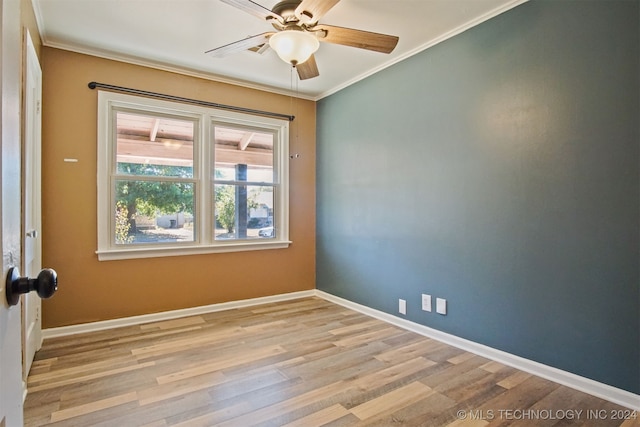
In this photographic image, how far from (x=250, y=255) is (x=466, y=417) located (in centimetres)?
279

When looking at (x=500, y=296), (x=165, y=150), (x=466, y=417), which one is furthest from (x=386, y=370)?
(x=165, y=150)

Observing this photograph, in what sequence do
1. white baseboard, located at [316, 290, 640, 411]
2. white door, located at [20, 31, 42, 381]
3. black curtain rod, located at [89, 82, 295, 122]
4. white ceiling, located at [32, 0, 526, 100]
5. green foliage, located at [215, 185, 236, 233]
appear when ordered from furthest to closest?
green foliage, located at [215, 185, 236, 233] < black curtain rod, located at [89, 82, 295, 122] < white ceiling, located at [32, 0, 526, 100] < white door, located at [20, 31, 42, 381] < white baseboard, located at [316, 290, 640, 411]

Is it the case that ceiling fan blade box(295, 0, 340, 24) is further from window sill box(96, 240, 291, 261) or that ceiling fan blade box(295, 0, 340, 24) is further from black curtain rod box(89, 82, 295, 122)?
window sill box(96, 240, 291, 261)

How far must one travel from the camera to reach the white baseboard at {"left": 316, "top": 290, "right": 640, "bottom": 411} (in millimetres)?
2033

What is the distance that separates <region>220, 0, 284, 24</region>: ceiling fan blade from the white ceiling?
0.42 m

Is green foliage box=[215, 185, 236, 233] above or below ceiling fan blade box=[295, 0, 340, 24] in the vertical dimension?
below

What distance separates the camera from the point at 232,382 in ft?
7.53

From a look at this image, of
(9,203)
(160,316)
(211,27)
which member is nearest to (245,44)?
(211,27)

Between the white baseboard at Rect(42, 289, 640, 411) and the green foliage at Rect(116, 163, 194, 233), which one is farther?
the green foliage at Rect(116, 163, 194, 233)

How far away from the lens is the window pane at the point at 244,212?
3980 millimetres

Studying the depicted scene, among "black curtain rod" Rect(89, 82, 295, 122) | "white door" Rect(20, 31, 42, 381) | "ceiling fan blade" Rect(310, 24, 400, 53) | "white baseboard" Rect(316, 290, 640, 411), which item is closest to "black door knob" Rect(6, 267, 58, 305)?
"white door" Rect(20, 31, 42, 381)

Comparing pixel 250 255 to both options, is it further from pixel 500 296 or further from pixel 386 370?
pixel 500 296

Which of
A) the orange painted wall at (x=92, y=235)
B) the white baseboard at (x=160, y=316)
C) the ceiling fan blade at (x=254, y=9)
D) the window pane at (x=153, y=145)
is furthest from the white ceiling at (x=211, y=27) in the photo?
the white baseboard at (x=160, y=316)

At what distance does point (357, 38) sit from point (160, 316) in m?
3.09
